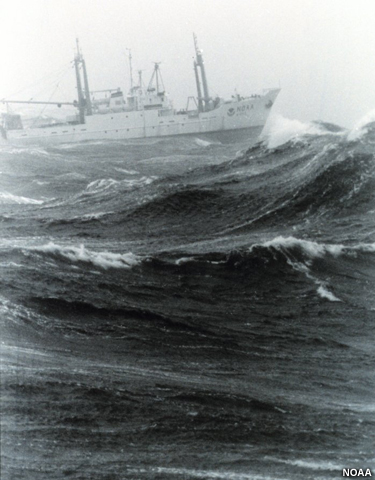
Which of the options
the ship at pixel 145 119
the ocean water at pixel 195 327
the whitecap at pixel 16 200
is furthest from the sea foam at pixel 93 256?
the ship at pixel 145 119

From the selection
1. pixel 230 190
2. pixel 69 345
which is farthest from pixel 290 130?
pixel 69 345

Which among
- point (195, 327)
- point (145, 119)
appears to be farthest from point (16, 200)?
point (145, 119)

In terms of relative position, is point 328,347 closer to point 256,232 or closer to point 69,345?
point 69,345

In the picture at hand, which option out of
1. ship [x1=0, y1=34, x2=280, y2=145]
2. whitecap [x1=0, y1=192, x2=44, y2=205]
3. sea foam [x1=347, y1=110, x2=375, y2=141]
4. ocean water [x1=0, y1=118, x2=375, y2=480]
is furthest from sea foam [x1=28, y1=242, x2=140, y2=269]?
ship [x1=0, y1=34, x2=280, y2=145]

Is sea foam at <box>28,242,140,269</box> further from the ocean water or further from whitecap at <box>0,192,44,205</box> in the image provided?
whitecap at <box>0,192,44,205</box>

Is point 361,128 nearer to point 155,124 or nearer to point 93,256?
point 93,256

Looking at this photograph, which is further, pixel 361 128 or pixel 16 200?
pixel 361 128
